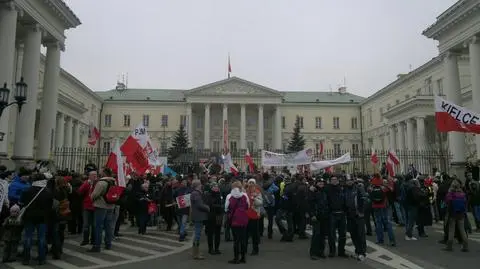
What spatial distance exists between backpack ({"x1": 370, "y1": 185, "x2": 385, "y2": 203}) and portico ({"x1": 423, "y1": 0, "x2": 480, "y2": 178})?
51.4 feet

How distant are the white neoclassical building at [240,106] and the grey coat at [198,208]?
40.9ft

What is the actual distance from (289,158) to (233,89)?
50.8 metres

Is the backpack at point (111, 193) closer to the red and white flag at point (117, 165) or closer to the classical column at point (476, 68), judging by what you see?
the red and white flag at point (117, 165)

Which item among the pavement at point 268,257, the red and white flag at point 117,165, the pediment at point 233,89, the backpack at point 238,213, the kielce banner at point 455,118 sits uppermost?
the pediment at point 233,89

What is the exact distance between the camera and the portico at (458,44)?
926 inches

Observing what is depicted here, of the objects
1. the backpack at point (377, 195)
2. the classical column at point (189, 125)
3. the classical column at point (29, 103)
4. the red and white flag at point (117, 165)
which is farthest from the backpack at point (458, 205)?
the classical column at point (189, 125)

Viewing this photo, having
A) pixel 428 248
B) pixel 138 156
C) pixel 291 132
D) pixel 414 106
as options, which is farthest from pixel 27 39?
pixel 291 132

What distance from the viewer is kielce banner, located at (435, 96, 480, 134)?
39.5ft

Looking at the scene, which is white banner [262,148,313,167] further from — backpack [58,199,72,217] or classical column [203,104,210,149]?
classical column [203,104,210,149]

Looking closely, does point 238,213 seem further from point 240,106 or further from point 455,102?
point 240,106

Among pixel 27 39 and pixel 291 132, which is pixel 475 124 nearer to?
pixel 27 39

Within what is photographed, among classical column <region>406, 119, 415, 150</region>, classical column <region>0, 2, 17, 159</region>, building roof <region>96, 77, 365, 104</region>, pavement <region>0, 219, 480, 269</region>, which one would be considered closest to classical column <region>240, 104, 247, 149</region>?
building roof <region>96, 77, 365, 104</region>

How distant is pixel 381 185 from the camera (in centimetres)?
1195

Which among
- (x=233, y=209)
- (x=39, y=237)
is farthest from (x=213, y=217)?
(x=39, y=237)
